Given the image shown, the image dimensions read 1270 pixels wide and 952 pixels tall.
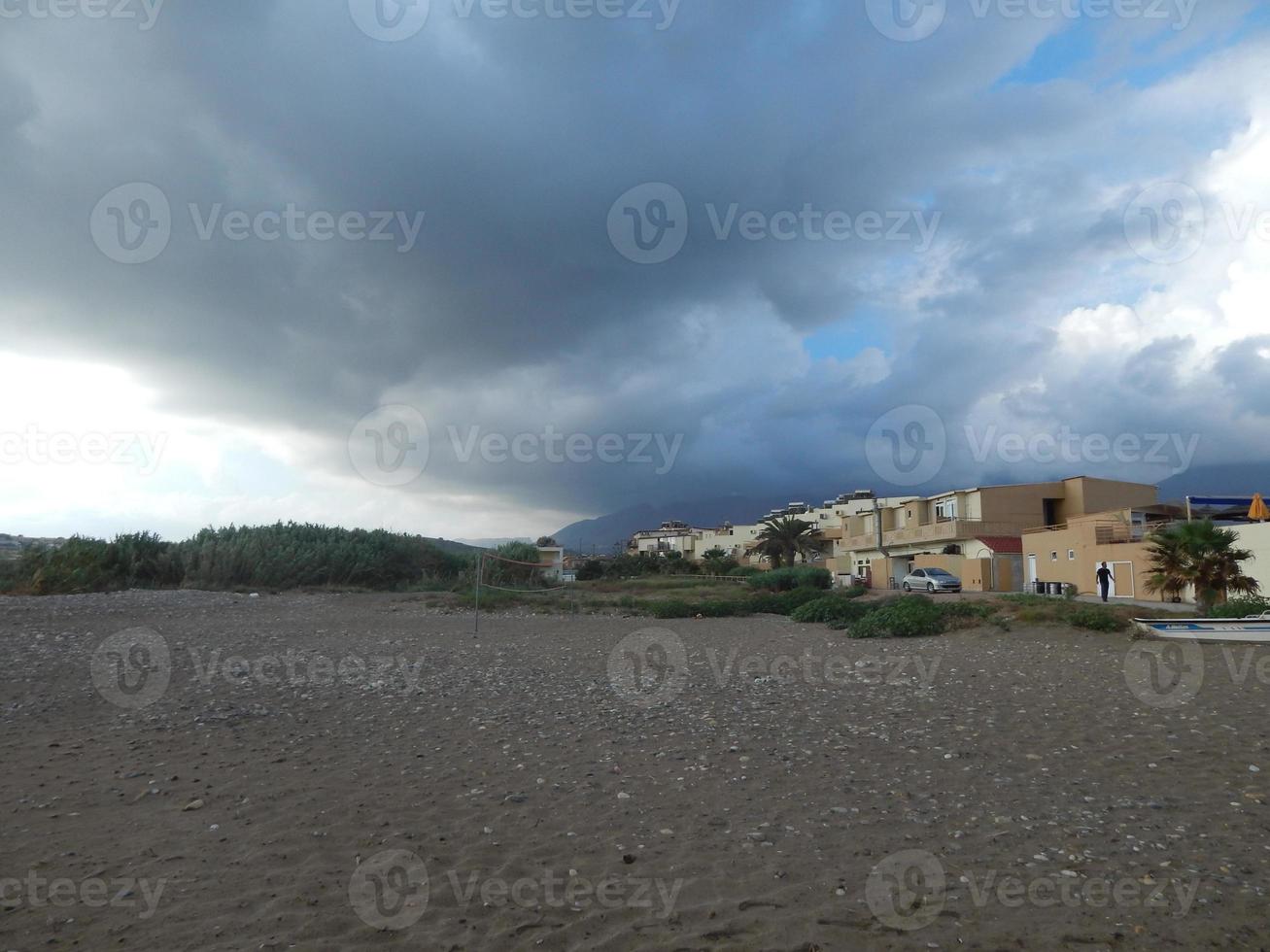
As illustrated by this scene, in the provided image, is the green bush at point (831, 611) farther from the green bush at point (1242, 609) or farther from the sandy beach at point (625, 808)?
the sandy beach at point (625, 808)

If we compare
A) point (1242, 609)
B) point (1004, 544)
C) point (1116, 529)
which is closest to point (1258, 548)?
point (1242, 609)

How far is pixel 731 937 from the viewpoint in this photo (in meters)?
4.45

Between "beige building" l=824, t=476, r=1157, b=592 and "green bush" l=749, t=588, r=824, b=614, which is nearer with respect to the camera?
"green bush" l=749, t=588, r=824, b=614

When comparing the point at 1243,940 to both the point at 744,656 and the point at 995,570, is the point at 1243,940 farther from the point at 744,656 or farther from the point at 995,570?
the point at 995,570

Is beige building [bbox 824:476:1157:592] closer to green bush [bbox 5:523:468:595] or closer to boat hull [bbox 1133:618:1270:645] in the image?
boat hull [bbox 1133:618:1270:645]

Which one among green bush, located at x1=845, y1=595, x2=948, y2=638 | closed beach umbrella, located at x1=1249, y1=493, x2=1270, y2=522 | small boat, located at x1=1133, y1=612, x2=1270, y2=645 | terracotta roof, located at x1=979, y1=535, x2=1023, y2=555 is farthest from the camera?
terracotta roof, located at x1=979, y1=535, x2=1023, y2=555

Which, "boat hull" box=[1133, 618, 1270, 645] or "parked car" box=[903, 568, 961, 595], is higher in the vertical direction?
"parked car" box=[903, 568, 961, 595]

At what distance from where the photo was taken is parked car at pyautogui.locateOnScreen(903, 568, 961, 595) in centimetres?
4094

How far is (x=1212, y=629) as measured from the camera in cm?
1614

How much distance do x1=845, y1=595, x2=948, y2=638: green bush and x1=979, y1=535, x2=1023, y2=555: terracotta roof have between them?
2455 centimetres

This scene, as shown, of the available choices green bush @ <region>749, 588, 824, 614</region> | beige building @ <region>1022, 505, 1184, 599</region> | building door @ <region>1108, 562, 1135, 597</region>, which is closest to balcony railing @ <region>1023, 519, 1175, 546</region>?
beige building @ <region>1022, 505, 1184, 599</region>

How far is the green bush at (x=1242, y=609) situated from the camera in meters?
17.7

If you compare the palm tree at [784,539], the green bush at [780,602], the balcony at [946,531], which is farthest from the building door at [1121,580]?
the palm tree at [784,539]

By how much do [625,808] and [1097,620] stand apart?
53.3ft
